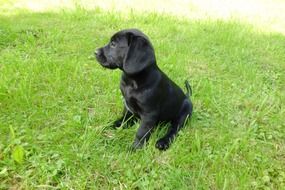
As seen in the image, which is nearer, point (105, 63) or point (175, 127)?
point (105, 63)

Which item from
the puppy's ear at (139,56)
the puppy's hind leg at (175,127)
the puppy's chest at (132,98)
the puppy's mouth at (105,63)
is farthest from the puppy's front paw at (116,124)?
the puppy's ear at (139,56)

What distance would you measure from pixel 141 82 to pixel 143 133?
1.30 feet

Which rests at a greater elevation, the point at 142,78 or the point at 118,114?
the point at 142,78

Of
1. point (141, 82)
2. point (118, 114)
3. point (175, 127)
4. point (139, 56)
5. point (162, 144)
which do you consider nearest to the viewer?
point (139, 56)

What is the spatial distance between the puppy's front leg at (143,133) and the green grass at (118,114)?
0.06 meters

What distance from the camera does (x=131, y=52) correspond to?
2.55m

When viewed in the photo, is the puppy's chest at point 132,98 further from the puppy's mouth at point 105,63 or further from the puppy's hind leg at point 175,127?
the puppy's hind leg at point 175,127

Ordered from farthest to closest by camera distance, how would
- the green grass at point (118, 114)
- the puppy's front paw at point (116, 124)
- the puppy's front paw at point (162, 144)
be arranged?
the puppy's front paw at point (116, 124) → the puppy's front paw at point (162, 144) → the green grass at point (118, 114)

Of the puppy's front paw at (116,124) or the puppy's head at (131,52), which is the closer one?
the puppy's head at (131,52)

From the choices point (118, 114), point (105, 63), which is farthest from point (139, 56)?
point (118, 114)

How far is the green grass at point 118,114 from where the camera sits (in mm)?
2531

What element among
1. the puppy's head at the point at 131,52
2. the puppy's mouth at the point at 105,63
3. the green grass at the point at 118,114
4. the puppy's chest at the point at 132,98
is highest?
the puppy's head at the point at 131,52

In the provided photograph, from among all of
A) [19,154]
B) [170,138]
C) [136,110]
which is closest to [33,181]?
[19,154]

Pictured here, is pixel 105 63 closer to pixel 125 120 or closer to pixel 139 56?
pixel 139 56
